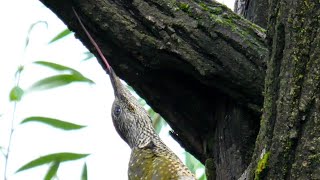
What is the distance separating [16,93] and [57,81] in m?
0.20

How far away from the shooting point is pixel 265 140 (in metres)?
2.32

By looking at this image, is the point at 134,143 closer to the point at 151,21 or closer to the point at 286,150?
the point at 151,21

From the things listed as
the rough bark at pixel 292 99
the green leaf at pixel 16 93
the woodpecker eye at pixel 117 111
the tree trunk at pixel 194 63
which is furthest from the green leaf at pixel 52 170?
the rough bark at pixel 292 99

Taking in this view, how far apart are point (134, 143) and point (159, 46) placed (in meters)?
1.11

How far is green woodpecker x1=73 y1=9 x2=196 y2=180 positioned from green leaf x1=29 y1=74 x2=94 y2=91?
15 cm

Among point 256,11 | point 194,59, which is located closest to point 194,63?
point 194,59

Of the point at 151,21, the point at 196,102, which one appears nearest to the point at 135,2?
the point at 151,21

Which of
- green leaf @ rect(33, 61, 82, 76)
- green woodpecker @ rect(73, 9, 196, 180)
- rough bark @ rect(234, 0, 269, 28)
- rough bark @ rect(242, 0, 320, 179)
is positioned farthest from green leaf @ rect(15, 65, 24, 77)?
rough bark @ rect(242, 0, 320, 179)

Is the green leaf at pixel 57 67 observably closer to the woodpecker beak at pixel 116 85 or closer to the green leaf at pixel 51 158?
the woodpecker beak at pixel 116 85

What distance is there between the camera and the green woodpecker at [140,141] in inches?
134

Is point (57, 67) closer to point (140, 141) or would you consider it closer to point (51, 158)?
point (51, 158)

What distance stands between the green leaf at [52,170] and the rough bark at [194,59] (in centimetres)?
52

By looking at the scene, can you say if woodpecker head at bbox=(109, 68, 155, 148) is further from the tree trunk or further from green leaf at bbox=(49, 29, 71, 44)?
the tree trunk

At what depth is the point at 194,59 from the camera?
299 centimetres
